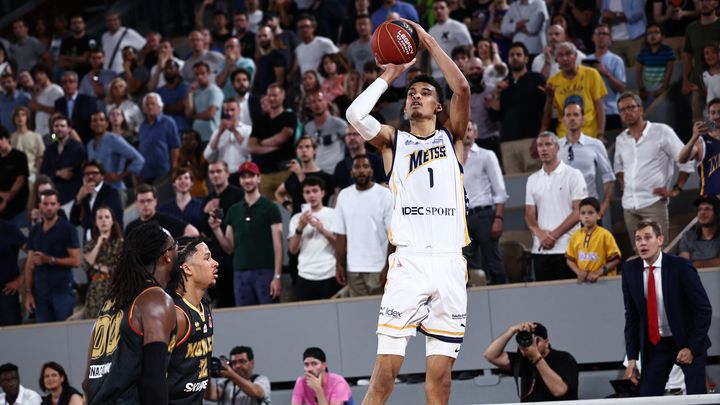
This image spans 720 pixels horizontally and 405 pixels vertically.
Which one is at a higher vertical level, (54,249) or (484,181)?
(484,181)

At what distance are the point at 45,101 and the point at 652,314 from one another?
9.71 metres

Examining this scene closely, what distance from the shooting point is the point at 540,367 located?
9.18 m

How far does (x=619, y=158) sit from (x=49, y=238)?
5927 mm

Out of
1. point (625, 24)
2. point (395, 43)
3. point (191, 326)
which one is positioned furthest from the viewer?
point (625, 24)

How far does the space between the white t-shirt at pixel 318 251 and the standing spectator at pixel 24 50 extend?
27.2ft

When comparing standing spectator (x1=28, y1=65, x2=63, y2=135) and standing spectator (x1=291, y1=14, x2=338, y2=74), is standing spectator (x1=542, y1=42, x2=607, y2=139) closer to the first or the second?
standing spectator (x1=291, y1=14, x2=338, y2=74)

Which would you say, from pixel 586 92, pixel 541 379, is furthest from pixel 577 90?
pixel 541 379

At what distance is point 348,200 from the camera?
10812 mm

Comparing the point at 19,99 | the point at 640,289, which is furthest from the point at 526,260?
the point at 19,99

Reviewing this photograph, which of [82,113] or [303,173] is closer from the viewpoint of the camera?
[303,173]

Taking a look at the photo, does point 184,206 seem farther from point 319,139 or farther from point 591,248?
point 591,248

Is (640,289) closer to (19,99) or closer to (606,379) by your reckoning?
(606,379)

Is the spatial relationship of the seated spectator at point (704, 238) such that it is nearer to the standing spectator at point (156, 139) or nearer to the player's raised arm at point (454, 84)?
the player's raised arm at point (454, 84)

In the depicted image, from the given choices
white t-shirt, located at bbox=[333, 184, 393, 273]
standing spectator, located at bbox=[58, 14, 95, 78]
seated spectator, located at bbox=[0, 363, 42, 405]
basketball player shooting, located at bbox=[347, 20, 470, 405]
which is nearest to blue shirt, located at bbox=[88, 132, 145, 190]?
seated spectator, located at bbox=[0, 363, 42, 405]
